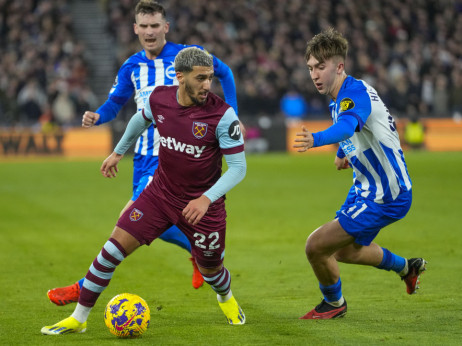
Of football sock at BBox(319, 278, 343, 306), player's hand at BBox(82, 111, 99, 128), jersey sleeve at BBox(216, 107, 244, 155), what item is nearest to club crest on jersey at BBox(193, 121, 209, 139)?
jersey sleeve at BBox(216, 107, 244, 155)

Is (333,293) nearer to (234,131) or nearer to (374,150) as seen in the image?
(374,150)

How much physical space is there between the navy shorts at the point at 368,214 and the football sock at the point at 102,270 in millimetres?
1776

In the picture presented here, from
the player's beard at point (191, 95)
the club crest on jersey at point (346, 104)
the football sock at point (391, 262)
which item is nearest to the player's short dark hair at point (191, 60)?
the player's beard at point (191, 95)

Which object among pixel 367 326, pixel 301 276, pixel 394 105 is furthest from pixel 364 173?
pixel 394 105

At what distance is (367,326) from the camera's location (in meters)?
6.25

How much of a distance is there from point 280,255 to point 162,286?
2.17 metres

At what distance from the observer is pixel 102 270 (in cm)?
599

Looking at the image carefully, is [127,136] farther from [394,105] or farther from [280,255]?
[394,105]

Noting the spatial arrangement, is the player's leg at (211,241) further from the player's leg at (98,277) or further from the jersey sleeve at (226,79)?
the jersey sleeve at (226,79)

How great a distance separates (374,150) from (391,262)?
3.63 feet

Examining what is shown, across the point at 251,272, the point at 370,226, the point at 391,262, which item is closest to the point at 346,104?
the point at 370,226

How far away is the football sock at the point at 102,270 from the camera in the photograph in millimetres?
5965

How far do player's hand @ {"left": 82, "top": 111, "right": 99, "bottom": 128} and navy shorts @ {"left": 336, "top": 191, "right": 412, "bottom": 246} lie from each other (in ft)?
7.96

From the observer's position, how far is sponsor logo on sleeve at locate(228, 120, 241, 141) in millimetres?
5977
